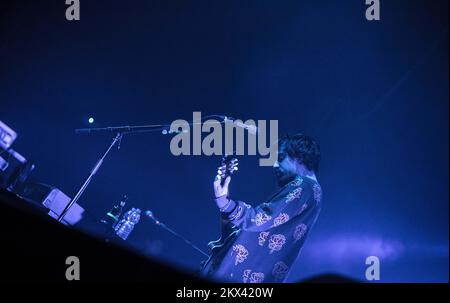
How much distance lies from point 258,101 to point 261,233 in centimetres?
170

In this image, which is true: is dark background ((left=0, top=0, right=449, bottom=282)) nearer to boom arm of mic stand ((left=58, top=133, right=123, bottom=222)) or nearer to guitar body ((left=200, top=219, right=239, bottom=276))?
boom arm of mic stand ((left=58, top=133, right=123, bottom=222))

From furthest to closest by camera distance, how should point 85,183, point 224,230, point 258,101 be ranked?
point 258,101 < point 85,183 < point 224,230

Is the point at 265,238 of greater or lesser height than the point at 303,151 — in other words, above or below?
below

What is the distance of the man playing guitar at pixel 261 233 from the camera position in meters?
2.21

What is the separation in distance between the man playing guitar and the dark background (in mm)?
1301

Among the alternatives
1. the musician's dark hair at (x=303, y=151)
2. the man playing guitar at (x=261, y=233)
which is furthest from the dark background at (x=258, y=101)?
the man playing guitar at (x=261, y=233)

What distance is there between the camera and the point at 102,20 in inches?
137

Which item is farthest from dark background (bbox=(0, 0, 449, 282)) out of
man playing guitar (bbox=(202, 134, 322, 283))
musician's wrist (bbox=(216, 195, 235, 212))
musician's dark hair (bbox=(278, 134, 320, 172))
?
musician's wrist (bbox=(216, 195, 235, 212))

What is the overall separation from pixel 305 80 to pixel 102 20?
1.87m

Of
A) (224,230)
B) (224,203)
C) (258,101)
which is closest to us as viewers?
(224,203)

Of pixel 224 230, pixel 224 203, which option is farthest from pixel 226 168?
pixel 224 230

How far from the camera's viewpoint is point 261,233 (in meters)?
2.26

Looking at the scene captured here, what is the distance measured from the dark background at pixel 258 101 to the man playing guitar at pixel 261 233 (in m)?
1.30

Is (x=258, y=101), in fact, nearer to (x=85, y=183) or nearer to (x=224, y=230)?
(x=224, y=230)
